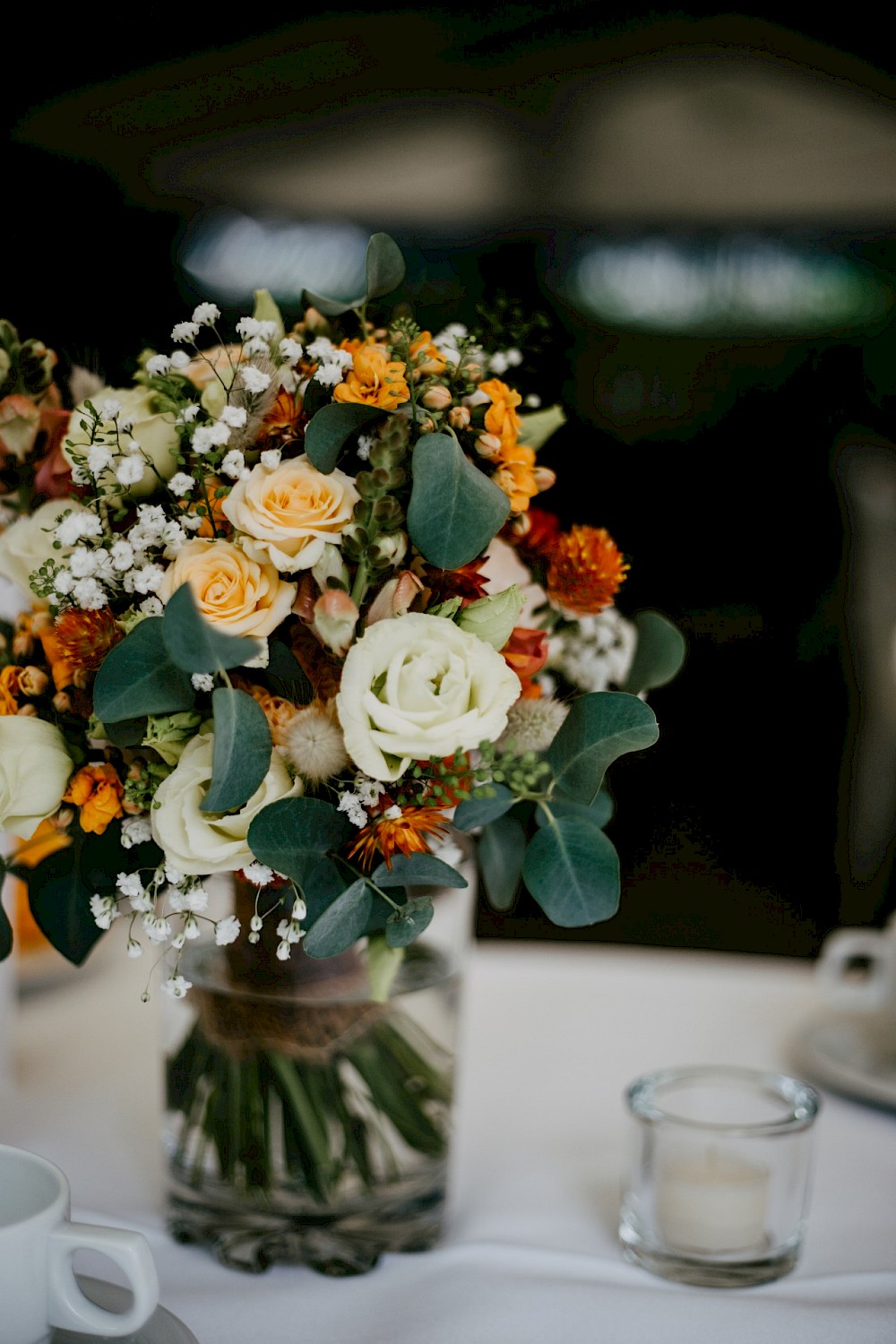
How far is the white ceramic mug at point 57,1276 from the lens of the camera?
47 centimetres

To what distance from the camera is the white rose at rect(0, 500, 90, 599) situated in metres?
0.60

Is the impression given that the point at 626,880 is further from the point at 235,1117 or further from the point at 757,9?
the point at 757,9

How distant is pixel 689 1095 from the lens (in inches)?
28.7

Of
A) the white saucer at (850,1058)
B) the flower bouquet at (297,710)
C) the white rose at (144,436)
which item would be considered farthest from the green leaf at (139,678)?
the white saucer at (850,1058)

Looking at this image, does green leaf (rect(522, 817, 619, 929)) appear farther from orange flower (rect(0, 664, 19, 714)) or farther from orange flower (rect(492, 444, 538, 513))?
orange flower (rect(0, 664, 19, 714))

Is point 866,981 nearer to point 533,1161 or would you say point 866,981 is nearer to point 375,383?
point 533,1161

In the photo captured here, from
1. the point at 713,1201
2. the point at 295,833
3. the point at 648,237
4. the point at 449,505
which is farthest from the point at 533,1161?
the point at 648,237

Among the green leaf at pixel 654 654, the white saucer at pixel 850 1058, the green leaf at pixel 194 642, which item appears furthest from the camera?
the white saucer at pixel 850 1058

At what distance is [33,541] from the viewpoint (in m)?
0.60

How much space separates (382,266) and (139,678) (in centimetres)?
27

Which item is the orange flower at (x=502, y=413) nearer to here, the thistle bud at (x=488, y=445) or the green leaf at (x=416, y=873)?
the thistle bud at (x=488, y=445)

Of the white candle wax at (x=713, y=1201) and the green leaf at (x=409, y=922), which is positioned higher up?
the green leaf at (x=409, y=922)

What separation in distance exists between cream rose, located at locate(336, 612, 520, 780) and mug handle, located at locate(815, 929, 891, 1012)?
0.55m

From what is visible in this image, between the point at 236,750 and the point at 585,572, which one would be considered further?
the point at 585,572
